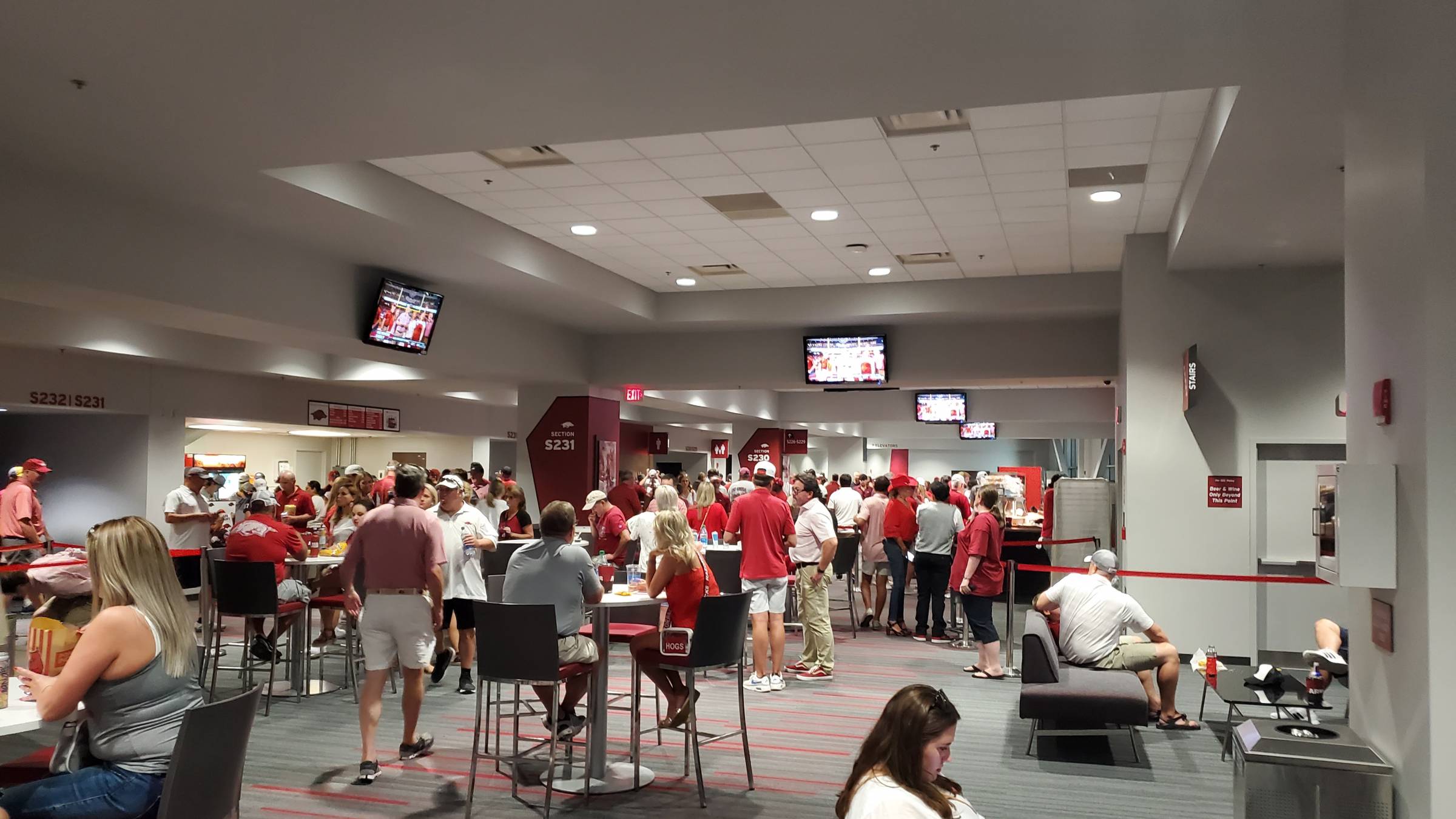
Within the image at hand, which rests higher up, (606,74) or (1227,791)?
(606,74)

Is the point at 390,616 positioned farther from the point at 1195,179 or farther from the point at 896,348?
the point at 896,348

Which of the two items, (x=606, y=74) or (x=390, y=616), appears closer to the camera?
(x=606, y=74)

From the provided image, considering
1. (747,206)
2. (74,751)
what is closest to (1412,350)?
(74,751)

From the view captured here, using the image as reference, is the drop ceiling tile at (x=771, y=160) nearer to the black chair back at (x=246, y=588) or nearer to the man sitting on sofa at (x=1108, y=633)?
the man sitting on sofa at (x=1108, y=633)

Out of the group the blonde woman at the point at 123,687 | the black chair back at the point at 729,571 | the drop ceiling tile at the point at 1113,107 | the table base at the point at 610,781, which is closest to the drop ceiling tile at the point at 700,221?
the black chair back at the point at 729,571

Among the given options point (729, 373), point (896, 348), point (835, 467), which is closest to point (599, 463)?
point (729, 373)

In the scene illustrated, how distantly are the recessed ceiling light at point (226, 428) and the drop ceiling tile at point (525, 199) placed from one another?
11596 mm

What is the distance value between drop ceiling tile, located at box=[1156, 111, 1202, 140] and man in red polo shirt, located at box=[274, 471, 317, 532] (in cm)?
938

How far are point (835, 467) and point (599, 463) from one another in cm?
1858

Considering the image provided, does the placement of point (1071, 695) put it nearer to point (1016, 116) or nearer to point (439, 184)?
point (1016, 116)

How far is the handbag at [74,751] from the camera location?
3.16m

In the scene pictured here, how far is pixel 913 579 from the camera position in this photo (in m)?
14.5

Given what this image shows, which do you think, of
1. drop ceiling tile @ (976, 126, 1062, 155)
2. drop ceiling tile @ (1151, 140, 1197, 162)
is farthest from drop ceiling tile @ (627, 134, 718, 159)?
drop ceiling tile @ (1151, 140, 1197, 162)

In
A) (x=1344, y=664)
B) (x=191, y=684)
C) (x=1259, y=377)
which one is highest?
(x=1259, y=377)
